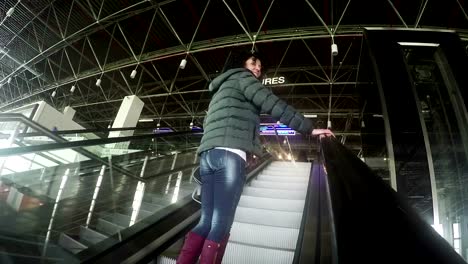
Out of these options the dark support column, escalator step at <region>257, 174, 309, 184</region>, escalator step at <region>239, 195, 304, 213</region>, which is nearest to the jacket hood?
the dark support column

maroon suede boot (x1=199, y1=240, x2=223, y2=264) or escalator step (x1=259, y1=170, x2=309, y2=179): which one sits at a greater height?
escalator step (x1=259, y1=170, x2=309, y2=179)

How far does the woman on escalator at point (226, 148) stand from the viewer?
1.72m

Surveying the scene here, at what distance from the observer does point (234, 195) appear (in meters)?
1.78

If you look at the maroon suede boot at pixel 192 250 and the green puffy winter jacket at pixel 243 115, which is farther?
Result: the green puffy winter jacket at pixel 243 115

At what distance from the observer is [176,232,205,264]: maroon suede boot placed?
171 cm

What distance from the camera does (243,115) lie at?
6.16 ft

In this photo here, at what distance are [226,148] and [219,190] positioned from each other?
0.27m

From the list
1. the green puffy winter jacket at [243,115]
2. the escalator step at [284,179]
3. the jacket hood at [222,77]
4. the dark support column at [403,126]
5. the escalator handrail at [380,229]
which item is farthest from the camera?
the escalator step at [284,179]

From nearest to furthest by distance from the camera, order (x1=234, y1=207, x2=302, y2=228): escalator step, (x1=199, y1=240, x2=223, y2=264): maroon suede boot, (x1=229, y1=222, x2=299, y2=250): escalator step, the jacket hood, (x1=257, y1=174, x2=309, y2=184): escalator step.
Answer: (x1=199, y1=240, x2=223, y2=264): maroon suede boot < the jacket hood < (x1=229, y1=222, x2=299, y2=250): escalator step < (x1=234, y1=207, x2=302, y2=228): escalator step < (x1=257, y1=174, x2=309, y2=184): escalator step

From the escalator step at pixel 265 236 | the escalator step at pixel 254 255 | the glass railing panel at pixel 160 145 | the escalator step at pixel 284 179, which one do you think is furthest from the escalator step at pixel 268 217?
the glass railing panel at pixel 160 145

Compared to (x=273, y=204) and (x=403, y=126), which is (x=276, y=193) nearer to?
(x=273, y=204)

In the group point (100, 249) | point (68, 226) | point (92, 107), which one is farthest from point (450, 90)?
point (92, 107)

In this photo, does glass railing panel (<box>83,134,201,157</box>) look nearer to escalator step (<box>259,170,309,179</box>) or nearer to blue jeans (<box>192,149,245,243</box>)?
escalator step (<box>259,170,309,179</box>)

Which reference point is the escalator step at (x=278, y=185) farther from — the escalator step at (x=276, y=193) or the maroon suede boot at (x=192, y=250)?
the maroon suede boot at (x=192, y=250)
